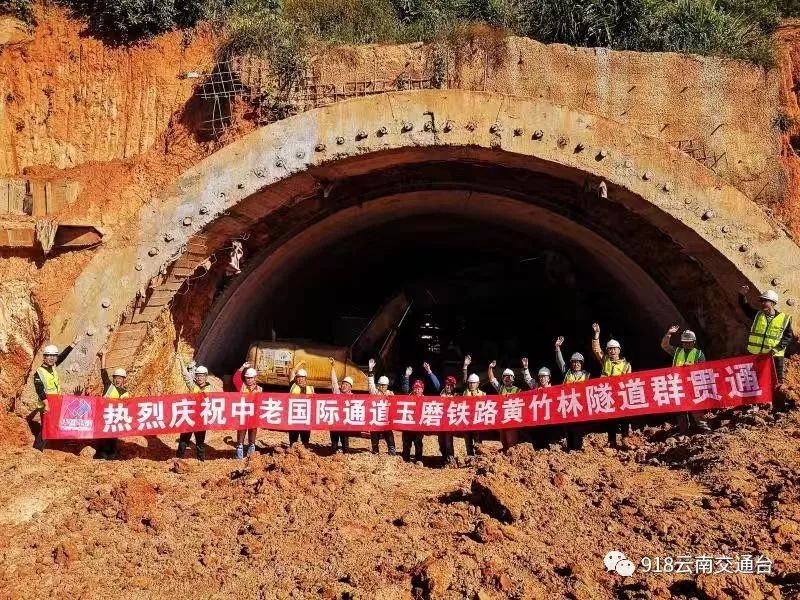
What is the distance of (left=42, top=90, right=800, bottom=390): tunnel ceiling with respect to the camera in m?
11.2

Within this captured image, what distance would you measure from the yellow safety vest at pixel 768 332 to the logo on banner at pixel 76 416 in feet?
27.8

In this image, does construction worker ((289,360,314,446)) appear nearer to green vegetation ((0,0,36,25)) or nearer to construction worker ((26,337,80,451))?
construction worker ((26,337,80,451))

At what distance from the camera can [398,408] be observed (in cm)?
1089

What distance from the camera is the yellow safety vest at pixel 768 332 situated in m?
9.64

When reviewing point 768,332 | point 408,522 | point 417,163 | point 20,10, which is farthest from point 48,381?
point 768,332

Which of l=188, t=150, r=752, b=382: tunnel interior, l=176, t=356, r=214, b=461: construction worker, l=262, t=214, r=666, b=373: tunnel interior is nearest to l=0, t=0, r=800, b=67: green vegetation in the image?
l=188, t=150, r=752, b=382: tunnel interior

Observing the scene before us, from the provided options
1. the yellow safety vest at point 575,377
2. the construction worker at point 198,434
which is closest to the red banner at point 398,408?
the yellow safety vest at point 575,377

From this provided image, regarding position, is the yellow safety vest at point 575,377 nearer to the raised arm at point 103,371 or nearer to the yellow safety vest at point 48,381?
the raised arm at point 103,371

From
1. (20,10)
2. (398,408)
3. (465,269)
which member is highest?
(20,10)

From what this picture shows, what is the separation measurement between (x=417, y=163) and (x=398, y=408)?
3.96 metres

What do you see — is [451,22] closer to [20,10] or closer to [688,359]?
[20,10]

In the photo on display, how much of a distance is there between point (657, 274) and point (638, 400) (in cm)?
361

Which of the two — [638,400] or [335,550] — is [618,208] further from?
[335,550]

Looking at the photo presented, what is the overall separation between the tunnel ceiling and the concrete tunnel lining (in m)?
1.10
